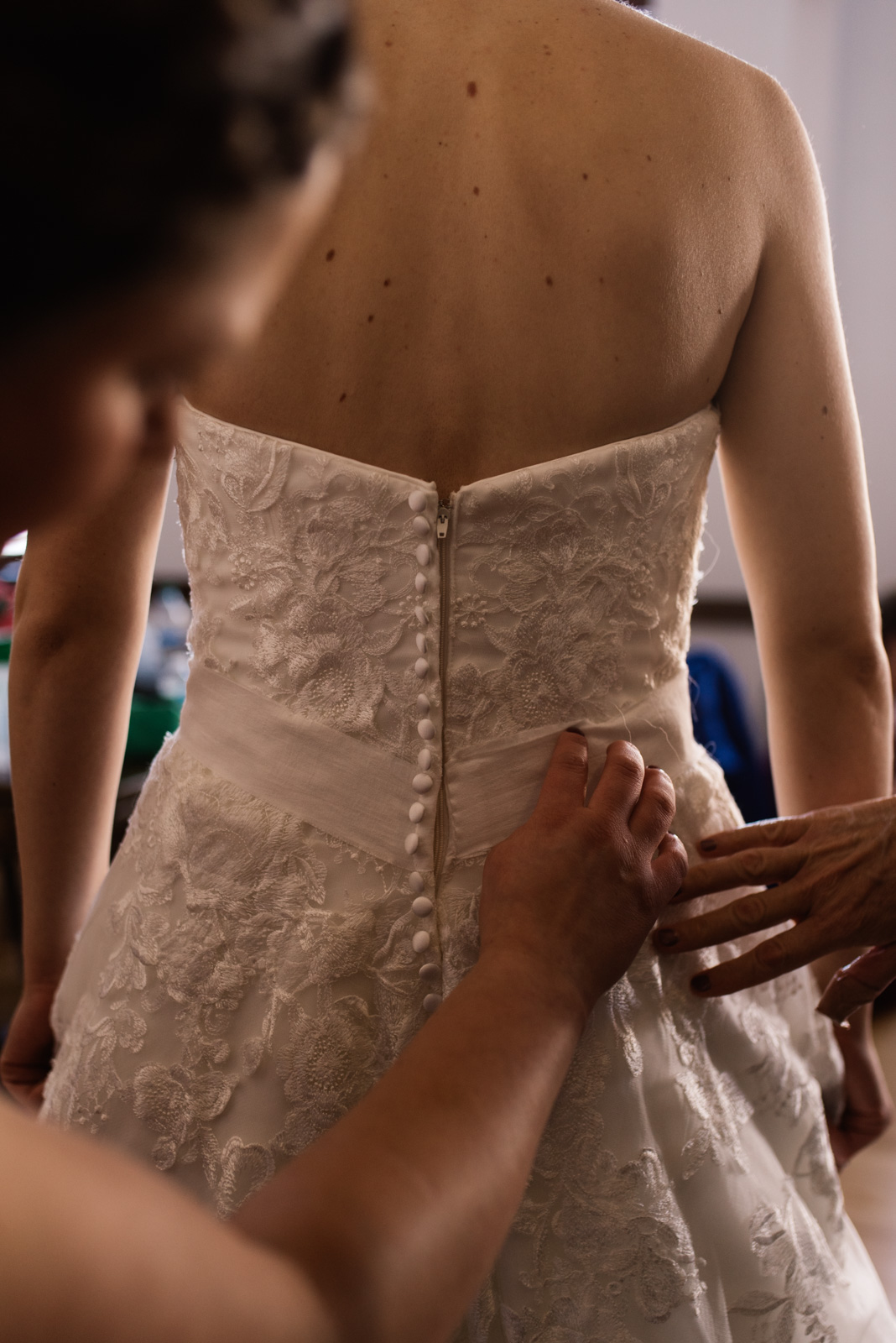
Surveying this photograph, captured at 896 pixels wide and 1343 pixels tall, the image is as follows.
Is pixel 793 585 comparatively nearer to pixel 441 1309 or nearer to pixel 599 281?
pixel 599 281

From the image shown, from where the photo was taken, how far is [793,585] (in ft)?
3.58

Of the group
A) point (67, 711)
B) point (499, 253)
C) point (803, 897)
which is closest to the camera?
point (499, 253)

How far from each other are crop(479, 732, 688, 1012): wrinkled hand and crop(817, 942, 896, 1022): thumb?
0.23 meters

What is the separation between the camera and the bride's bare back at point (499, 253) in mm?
852

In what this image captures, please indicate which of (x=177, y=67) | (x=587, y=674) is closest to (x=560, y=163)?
(x=587, y=674)

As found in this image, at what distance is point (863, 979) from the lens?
1002 mm

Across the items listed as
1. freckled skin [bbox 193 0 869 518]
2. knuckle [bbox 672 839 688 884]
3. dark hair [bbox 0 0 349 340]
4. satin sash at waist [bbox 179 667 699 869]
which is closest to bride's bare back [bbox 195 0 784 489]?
freckled skin [bbox 193 0 869 518]

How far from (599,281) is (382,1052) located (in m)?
0.66

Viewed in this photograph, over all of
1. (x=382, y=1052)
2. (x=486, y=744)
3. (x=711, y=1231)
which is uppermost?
(x=486, y=744)

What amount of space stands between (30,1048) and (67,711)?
40 centimetres

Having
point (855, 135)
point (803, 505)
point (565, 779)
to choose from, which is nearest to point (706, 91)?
point (803, 505)

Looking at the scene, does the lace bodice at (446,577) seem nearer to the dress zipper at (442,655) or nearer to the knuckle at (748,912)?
the dress zipper at (442,655)

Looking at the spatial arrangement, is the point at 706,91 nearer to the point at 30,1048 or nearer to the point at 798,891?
the point at 798,891

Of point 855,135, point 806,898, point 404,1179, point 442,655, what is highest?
point 855,135
